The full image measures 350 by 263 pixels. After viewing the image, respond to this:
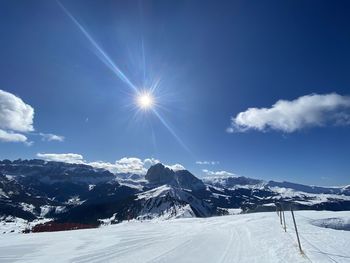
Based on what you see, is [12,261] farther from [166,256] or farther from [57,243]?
[166,256]

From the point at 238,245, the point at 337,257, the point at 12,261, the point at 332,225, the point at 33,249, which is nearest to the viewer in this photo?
the point at 12,261

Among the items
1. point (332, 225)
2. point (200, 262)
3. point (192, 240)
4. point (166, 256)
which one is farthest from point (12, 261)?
point (332, 225)

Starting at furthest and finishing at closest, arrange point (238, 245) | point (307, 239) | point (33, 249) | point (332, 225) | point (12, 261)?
point (332, 225)
point (307, 239)
point (238, 245)
point (33, 249)
point (12, 261)

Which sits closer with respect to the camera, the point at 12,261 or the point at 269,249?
the point at 12,261

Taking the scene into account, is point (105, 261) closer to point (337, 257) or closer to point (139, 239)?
point (139, 239)

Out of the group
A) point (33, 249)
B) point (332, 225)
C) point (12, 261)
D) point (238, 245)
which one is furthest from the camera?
point (332, 225)

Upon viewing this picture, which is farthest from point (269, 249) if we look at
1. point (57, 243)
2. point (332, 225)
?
point (332, 225)

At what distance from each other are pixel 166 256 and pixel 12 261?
261 inches

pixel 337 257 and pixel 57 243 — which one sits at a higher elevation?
pixel 57 243

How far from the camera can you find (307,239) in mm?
18391

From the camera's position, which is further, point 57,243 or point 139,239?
point 139,239

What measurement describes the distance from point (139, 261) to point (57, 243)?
707 centimetres

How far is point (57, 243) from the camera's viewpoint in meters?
17.2

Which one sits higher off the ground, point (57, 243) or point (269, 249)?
point (57, 243)
